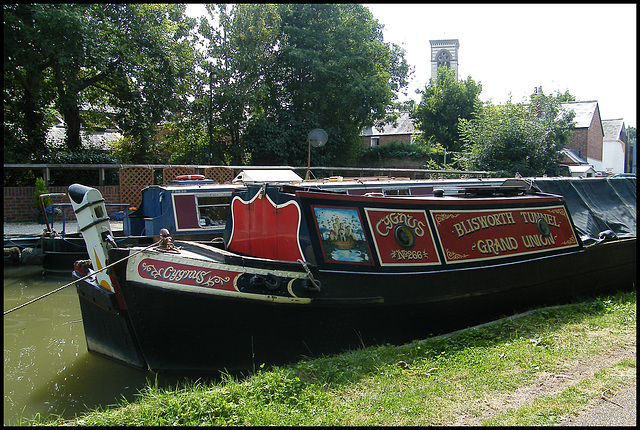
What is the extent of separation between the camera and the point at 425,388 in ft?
13.8

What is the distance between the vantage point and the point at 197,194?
11.3 m

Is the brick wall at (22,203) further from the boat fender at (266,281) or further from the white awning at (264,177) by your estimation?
the boat fender at (266,281)

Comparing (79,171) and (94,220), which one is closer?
(94,220)

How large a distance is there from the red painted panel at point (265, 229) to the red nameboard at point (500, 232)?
1977 mm

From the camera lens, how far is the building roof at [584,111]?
35.7 meters

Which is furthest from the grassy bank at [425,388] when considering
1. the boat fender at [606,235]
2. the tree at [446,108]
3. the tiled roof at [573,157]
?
the tree at [446,108]

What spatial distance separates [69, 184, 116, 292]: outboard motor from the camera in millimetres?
5820

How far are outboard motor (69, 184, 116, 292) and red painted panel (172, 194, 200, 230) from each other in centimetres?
513

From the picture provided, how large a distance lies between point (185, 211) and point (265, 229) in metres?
5.25

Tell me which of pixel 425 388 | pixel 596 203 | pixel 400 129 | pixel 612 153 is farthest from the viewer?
pixel 612 153

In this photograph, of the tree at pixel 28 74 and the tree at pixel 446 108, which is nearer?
the tree at pixel 28 74

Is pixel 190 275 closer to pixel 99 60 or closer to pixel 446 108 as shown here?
pixel 99 60

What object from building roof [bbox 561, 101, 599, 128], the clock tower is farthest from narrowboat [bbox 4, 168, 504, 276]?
the clock tower

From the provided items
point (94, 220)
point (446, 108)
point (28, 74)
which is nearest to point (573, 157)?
point (446, 108)
